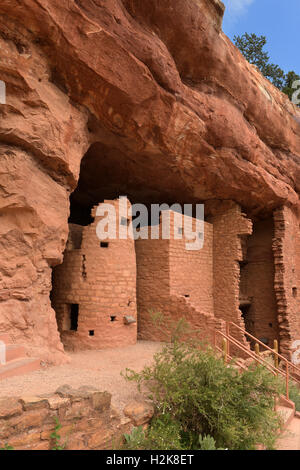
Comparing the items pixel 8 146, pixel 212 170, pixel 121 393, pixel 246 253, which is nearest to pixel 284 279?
pixel 246 253

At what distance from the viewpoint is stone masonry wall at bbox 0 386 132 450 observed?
2.82m

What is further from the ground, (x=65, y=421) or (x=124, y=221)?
(x=124, y=221)

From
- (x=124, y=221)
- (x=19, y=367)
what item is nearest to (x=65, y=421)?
(x=19, y=367)

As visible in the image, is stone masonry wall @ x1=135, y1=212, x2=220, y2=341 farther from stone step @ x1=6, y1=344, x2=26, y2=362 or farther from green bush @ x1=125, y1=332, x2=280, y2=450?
stone step @ x1=6, y1=344, x2=26, y2=362

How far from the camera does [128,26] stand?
6.26 meters

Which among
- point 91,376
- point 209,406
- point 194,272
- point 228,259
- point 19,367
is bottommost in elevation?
point 209,406

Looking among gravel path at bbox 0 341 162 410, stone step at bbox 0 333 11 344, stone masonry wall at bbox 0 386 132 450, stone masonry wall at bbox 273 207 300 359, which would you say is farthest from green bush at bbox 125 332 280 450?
stone masonry wall at bbox 273 207 300 359

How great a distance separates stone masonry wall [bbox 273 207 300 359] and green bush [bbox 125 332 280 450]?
7.95 meters

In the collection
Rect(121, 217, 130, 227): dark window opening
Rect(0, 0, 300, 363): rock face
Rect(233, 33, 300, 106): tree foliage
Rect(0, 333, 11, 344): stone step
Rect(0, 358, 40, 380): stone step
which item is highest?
Rect(233, 33, 300, 106): tree foliage

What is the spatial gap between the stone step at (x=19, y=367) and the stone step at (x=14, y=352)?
8cm

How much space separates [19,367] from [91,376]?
1.10m

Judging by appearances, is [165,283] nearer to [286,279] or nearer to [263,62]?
[286,279]

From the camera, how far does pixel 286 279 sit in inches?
479

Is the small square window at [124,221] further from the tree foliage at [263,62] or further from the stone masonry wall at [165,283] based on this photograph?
the tree foliage at [263,62]
